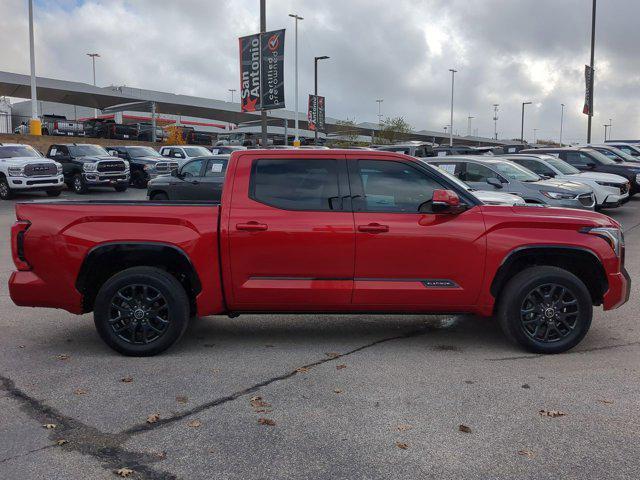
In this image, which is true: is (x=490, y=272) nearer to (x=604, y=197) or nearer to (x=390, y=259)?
(x=390, y=259)

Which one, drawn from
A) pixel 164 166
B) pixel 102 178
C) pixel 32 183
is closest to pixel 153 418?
pixel 32 183

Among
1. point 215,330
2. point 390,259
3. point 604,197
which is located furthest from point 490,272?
point 604,197

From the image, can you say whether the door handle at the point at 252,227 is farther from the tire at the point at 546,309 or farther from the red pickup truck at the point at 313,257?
the tire at the point at 546,309

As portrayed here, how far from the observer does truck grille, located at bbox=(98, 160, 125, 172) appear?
23.3 metres

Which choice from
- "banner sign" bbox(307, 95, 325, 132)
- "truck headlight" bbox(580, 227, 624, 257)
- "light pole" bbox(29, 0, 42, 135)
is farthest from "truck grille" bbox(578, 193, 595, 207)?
"light pole" bbox(29, 0, 42, 135)

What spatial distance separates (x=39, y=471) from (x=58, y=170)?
2006cm

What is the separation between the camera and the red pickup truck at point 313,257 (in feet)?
17.4

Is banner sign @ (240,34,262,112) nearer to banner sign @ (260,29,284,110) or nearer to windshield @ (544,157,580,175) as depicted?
banner sign @ (260,29,284,110)

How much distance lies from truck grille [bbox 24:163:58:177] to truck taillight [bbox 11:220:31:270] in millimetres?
17298

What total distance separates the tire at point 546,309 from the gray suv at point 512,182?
7.23 meters

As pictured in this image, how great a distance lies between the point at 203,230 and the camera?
5.32m

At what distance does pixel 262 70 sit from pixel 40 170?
27.6 feet

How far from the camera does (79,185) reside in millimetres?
23531

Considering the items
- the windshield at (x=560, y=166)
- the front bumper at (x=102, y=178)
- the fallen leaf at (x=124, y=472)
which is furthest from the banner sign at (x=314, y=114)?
the fallen leaf at (x=124, y=472)
